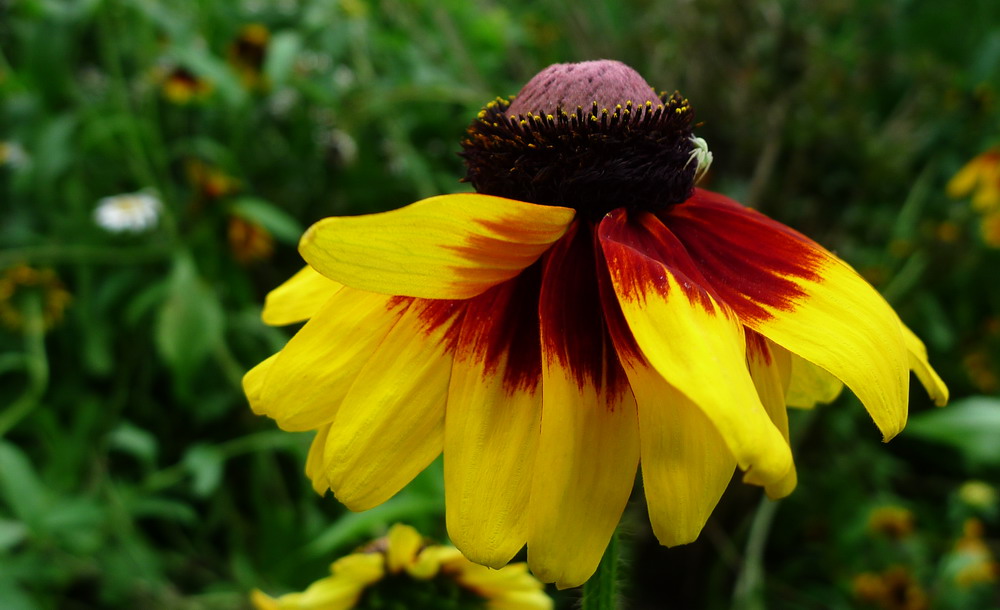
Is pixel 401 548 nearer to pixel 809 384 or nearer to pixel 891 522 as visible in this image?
pixel 809 384

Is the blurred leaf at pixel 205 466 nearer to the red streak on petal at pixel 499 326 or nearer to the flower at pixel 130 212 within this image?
the flower at pixel 130 212

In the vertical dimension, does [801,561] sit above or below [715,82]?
below

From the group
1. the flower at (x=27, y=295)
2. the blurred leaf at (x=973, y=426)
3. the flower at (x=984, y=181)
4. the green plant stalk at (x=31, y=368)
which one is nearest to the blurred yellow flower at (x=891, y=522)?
the blurred leaf at (x=973, y=426)

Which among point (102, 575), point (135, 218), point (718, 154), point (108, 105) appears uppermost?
point (108, 105)

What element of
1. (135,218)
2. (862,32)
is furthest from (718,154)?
(135,218)

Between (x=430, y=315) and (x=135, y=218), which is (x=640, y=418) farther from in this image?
(x=135, y=218)

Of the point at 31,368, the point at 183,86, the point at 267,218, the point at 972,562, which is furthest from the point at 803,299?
the point at 183,86

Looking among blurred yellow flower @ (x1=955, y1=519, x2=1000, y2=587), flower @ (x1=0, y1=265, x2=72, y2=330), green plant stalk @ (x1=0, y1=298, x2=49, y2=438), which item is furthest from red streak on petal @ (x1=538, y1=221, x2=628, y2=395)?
flower @ (x1=0, y1=265, x2=72, y2=330)
